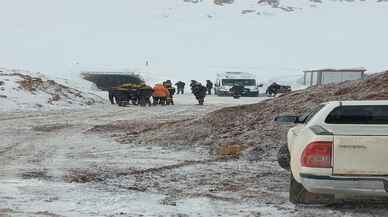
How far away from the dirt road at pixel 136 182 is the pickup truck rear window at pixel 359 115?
933 millimetres

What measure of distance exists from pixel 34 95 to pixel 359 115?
2572cm

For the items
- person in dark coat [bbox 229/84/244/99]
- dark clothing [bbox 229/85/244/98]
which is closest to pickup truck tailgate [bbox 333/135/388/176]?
person in dark coat [bbox 229/84/244/99]

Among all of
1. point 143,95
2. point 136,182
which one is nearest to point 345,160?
point 136,182

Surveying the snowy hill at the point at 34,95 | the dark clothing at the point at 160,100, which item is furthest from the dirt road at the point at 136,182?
the dark clothing at the point at 160,100

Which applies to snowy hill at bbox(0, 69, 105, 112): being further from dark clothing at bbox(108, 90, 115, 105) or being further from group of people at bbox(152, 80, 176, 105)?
group of people at bbox(152, 80, 176, 105)

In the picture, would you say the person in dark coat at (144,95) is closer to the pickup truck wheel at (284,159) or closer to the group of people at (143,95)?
the group of people at (143,95)

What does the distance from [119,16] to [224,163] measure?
277ft

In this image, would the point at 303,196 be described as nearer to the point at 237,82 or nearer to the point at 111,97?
the point at 111,97

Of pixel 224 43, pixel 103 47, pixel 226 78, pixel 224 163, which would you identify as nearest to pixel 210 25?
pixel 224 43

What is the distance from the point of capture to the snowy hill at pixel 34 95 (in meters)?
29.7

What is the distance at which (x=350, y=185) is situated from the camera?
21.8ft

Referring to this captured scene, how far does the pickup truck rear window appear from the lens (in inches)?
299

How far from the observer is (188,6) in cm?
10081

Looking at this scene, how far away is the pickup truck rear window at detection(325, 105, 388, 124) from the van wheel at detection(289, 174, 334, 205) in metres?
0.78
